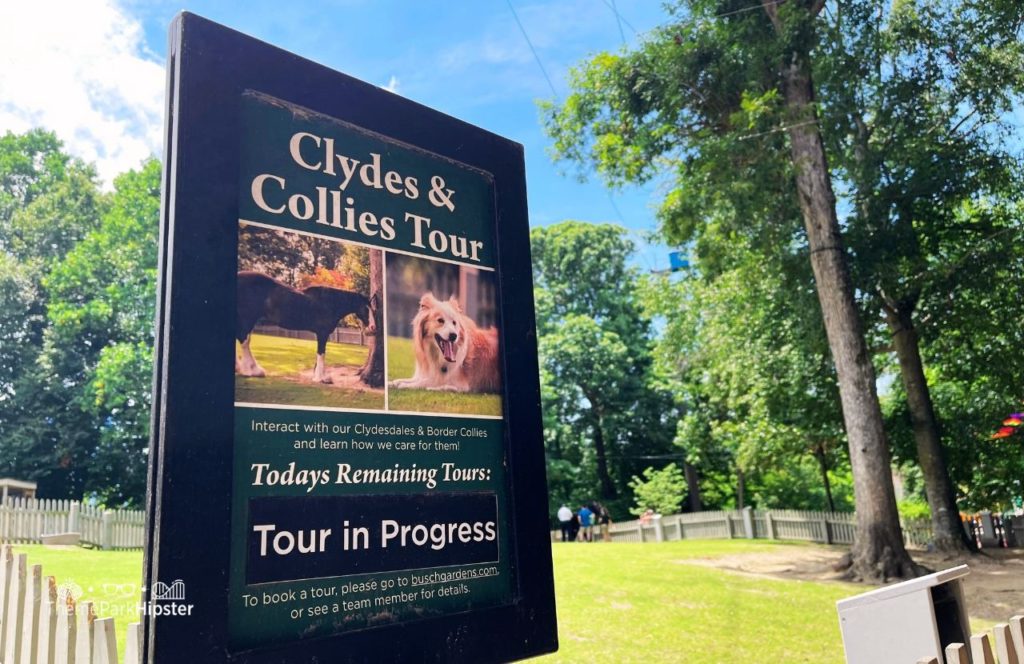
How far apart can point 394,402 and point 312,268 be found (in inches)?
20.4

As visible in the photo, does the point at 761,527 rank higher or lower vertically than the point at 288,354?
lower

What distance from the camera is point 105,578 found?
8984 mm

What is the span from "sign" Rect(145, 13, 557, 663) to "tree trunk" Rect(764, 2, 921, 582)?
438 inches

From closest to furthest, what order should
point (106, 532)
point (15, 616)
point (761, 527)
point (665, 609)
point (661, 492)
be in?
point (15, 616) → point (665, 609) → point (106, 532) → point (761, 527) → point (661, 492)

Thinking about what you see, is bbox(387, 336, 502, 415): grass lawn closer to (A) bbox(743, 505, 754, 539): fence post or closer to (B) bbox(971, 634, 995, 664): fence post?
(B) bbox(971, 634, 995, 664): fence post

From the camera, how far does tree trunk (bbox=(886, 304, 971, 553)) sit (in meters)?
15.3

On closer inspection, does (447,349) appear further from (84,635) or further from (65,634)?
(65,634)

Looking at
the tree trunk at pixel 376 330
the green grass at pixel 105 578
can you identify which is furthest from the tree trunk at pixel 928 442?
the tree trunk at pixel 376 330

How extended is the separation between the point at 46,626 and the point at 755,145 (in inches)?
509

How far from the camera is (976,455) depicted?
18.1 meters

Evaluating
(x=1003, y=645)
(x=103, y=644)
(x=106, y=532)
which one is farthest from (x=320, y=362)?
(x=106, y=532)

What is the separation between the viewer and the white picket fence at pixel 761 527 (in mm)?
20469

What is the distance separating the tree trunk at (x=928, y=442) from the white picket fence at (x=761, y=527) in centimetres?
257

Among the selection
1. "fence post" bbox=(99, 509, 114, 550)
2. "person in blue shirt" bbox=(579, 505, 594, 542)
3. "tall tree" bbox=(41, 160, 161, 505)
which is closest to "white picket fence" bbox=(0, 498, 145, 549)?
"fence post" bbox=(99, 509, 114, 550)
